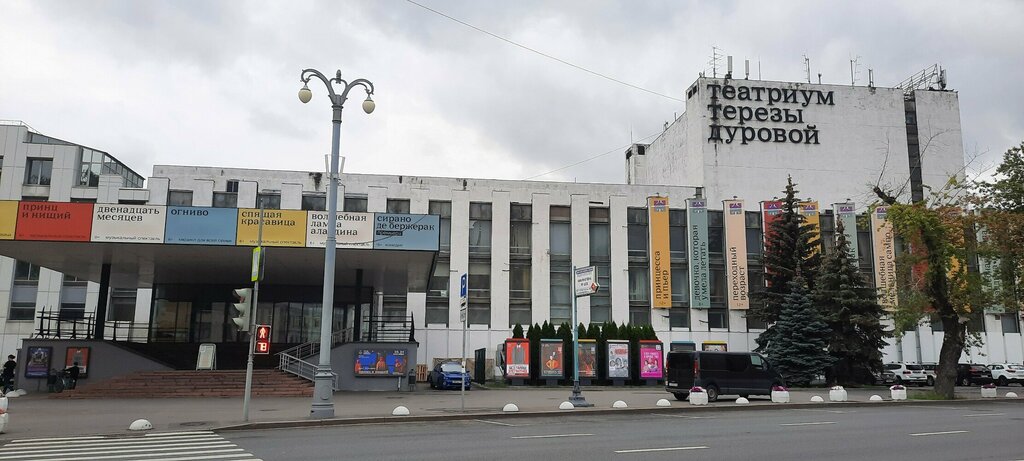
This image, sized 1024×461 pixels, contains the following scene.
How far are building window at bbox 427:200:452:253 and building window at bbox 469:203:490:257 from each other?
1.45 metres

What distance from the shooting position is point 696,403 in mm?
24125

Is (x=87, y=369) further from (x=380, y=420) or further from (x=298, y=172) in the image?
(x=298, y=172)

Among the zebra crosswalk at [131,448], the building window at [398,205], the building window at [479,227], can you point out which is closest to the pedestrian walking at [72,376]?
the zebra crosswalk at [131,448]

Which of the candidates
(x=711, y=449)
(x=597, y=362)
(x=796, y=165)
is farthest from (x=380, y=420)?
(x=796, y=165)

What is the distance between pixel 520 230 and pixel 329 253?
1334 inches

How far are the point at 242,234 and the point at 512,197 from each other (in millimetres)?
27975

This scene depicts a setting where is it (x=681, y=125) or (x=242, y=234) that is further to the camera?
(x=681, y=125)

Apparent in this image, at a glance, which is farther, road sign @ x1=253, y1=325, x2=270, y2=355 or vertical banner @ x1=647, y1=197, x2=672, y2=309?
vertical banner @ x1=647, y1=197, x2=672, y2=309

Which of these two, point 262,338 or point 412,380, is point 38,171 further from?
point 262,338

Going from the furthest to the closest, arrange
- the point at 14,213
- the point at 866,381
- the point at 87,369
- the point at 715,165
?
the point at 715,165 < the point at 866,381 < the point at 87,369 < the point at 14,213

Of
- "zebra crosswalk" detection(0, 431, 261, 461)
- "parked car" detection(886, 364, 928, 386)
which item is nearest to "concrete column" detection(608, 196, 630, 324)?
"parked car" detection(886, 364, 928, 386)

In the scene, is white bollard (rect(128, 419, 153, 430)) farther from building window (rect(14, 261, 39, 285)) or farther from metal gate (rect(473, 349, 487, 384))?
building window (rect(14, 261, 39, 285))

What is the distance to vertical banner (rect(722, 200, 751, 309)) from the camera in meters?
51.8

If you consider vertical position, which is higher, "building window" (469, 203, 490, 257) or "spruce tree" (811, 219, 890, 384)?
"building window" (469, 203, 490, 257)
